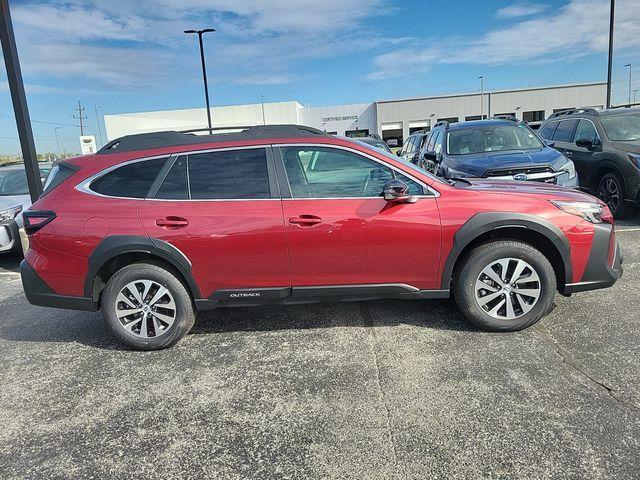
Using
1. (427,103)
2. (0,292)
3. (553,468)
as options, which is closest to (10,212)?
(0,292)

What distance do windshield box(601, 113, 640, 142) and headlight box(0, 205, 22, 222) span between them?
9986 millimetres

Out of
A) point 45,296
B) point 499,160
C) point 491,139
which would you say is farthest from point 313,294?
point 491,139

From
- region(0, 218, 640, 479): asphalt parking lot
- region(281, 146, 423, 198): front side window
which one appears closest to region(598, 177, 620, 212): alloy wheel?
region(0, 218, 640, 479): asphalt parking lot

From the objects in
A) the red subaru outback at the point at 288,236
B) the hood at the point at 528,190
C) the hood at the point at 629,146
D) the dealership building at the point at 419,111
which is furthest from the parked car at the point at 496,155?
the dealership building at the point at 419,111

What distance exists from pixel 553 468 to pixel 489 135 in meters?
6.83

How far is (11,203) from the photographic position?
303 inches

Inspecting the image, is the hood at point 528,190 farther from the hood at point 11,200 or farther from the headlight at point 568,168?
the hood at point 11,200

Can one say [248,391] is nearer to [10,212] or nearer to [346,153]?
[346,153]

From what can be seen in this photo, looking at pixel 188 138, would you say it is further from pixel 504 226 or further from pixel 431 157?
pixel 431 157

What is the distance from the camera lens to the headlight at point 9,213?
23.4ft

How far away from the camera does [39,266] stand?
3.89 meters

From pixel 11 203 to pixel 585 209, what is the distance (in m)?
8.33

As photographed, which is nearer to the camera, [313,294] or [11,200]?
[313,294]

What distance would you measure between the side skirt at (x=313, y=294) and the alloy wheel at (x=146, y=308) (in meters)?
0.30
